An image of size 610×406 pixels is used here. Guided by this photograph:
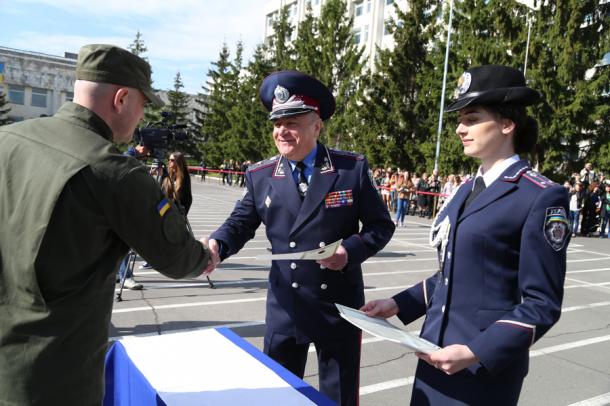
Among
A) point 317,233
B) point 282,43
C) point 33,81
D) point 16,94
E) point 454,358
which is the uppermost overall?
point 33,81

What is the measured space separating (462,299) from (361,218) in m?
0.93

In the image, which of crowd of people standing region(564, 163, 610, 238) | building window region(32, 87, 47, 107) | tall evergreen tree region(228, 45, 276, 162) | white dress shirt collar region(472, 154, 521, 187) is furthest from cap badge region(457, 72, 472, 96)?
building window region(32, 87, 47, 107)

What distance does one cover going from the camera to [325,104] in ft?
8.66

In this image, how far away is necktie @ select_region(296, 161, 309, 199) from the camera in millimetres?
2611

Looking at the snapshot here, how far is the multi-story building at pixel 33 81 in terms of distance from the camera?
217 ft

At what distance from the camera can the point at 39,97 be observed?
69.1 m

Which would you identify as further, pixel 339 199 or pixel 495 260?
pixel 339 199

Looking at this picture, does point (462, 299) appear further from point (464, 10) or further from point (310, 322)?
point (464, 10)

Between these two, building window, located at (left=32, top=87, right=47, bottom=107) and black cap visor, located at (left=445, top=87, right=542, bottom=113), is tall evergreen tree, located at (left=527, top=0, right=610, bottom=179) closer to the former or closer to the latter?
black cap visor, located at (left=445, top=87, right=542, bottom=113)

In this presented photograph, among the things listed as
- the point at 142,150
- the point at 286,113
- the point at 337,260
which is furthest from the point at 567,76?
the point at 337,260

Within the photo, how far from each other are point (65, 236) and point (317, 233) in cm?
133

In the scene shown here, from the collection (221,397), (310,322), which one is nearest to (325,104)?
(310,322)

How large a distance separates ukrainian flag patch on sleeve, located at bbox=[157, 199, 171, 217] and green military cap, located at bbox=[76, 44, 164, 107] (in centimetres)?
42

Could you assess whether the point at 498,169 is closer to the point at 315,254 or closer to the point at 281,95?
the point at 315,254
